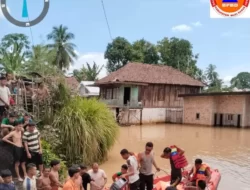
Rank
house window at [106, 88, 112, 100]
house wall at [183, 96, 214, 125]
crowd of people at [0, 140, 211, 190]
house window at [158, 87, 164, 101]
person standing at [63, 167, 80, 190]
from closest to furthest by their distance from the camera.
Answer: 1. person standing at [63, 167, 80, 190]
2. crowd of people at [0, 140, 211, 190]
3. house wall at [183, 96, 214, 125]
4. house window at [106, 88, 112, 100]
5. house window at [158, 87, 164, 101]

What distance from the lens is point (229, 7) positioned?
8.47m

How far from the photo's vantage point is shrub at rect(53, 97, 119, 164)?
11.4m

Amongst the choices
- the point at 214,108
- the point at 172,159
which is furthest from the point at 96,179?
the point at 214,108

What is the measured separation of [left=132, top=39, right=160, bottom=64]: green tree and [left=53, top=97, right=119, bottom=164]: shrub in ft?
109

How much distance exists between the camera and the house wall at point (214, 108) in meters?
30.2

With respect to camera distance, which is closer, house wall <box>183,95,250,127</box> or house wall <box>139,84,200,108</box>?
house wall <box>183,95,250,127</box>

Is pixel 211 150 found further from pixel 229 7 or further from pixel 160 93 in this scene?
pixel 160 93

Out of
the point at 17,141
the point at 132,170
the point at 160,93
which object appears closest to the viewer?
the point at 132,170

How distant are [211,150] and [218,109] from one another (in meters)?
14.4

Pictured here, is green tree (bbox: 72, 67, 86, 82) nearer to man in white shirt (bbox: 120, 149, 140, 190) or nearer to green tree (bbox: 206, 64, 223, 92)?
green tree (bbox: 206, 64, 223, 92)

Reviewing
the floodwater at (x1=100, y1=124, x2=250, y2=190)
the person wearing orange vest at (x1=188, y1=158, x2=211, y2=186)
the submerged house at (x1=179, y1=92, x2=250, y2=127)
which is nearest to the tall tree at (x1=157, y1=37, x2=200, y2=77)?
the submerged house at (x1=179, y1=92, x2=250, y2=127)

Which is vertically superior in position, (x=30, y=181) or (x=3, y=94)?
(x=3, y=94)

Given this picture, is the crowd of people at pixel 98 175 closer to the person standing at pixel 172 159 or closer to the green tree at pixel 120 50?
the person standing at pixel 172 159

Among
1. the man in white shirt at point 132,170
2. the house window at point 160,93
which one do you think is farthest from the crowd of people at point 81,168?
the house window at point 160,93
